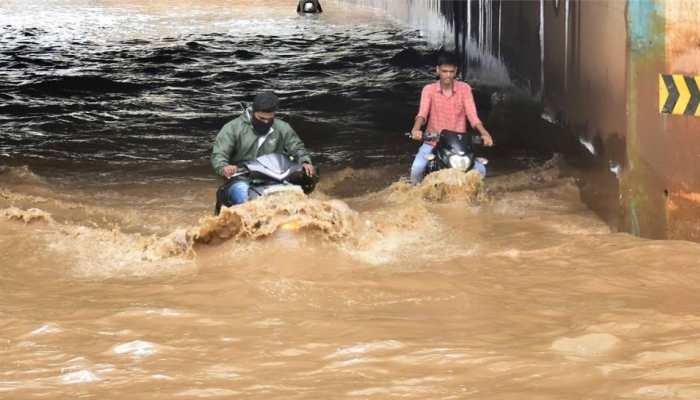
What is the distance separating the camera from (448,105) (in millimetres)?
11711

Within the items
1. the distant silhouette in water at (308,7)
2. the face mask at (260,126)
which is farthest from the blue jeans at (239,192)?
the distant silhouette in water at (308,7)

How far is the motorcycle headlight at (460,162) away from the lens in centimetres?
1130

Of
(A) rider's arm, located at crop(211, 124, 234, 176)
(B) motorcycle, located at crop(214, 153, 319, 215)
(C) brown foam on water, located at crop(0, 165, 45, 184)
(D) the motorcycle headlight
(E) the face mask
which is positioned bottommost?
(C) brown foam on water, located at crop(0, 165, 45, 184)

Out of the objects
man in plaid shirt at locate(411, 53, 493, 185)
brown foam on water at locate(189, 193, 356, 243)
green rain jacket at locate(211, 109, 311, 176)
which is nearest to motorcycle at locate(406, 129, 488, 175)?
man in plaid shirt at locate(411, 53, 493, 185)

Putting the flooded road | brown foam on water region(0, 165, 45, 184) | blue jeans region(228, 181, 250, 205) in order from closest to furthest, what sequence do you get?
the flooded road
blue jeans region(228, 181, 250, 205)
brown foam on water region(0, 165, 45, 184)

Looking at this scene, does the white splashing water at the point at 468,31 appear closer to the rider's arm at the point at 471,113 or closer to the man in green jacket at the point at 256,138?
the rider's arm at the point at 471,113

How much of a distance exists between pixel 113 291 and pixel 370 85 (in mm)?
17522

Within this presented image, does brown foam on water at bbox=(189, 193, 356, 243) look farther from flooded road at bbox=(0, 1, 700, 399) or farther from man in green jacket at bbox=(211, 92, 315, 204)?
man in green jacket at bbox=(211, 92, 315, 204)

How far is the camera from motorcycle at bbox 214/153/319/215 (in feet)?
31.3

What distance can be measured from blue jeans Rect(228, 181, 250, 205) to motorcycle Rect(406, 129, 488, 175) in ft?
7.31

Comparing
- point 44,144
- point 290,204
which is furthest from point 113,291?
point 44,144

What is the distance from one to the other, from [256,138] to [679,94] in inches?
142

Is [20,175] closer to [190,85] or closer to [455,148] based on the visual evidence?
[455,148]

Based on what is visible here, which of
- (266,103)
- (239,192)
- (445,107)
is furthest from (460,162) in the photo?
(239,192)
